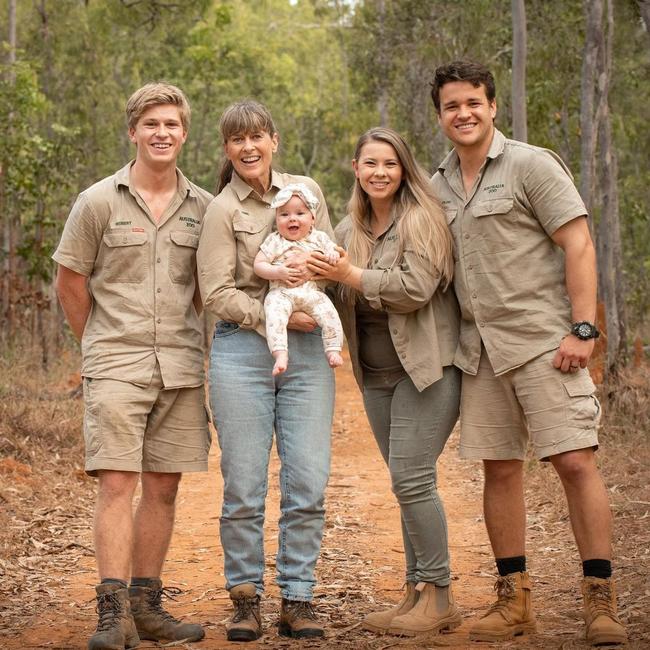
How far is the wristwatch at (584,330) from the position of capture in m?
4.64

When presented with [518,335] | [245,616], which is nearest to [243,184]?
[518,335]

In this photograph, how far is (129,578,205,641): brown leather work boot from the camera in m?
4.91

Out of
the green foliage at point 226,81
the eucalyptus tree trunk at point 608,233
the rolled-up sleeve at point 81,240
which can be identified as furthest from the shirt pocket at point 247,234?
the green foliage at point 226,81

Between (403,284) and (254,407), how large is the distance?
2.72 ft

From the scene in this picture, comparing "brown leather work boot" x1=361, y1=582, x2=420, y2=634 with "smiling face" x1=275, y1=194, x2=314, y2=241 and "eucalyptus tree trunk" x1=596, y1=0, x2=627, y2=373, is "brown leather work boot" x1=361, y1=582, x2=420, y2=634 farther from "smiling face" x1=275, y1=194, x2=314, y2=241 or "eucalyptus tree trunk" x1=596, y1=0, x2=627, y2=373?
"eucalyptus tree trunk" x1=596, y1=0, x2=627, y2=373

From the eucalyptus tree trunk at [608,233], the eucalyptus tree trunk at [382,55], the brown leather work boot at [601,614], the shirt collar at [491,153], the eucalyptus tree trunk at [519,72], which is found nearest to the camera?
the brown leather work boot at [601,614]

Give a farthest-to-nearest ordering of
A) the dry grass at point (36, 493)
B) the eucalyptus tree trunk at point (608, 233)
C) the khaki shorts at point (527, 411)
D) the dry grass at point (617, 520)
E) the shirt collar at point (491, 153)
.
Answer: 1. the eucalyptus tree trunk at point (608, 233)
2. the dry grass at point (36, 493)
3. the dry grass at point (617, 520)
4. the shirt collar at point (491, 153)
5. the khaki shorts at point (527, 411)

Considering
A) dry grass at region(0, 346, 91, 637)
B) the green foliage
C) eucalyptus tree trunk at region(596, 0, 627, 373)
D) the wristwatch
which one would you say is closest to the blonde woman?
the wristwatch

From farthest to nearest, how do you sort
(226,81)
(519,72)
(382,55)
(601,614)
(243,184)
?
(382,55) < (226,81) < (519,72) < (243,184) < (601,614)

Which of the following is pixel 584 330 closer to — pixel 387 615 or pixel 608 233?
pixel 387 615

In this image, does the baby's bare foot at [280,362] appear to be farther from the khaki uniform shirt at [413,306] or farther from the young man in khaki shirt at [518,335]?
the young man in khaki shirt at [518,335]

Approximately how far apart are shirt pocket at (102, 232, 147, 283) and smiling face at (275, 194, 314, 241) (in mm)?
628

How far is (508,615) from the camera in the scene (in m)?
4.86

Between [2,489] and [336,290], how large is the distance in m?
3.86
